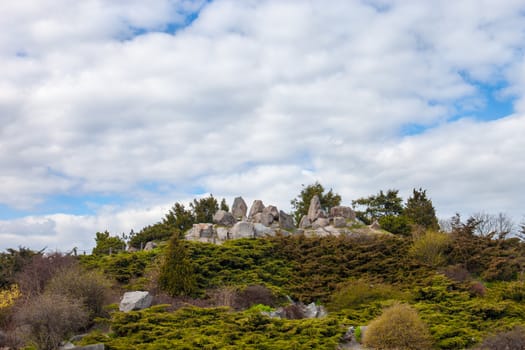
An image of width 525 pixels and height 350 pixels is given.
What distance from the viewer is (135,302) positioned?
623 inches

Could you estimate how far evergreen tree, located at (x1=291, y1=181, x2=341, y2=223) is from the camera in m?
47.7

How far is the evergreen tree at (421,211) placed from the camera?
4000 cm

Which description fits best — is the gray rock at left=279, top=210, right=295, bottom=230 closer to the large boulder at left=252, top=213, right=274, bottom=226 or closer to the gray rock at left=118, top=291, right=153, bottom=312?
the large boulder at left=252, top=213, right=274, bottom=226

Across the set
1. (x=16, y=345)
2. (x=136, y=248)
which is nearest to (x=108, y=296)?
(x=16, y=345)

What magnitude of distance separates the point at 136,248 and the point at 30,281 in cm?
2203

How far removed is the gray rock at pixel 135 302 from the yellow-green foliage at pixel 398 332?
7673 mm

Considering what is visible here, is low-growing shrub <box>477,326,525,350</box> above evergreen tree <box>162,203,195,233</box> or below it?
below

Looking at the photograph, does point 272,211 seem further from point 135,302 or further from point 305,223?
point 135,302

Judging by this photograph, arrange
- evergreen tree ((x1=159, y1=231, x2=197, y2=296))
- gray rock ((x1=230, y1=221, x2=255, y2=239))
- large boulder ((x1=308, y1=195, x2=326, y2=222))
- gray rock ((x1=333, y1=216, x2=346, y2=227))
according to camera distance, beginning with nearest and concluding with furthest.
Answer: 1. evergreen tree ((x1=159, y1=231, x2=197, y2=296))
2. gray rock ((x1=230, y1=221, x2=255, y2=239))
3. gray rock ((x1=333, y1=216, x2=346, y2=227))
4. large boulder ((x1=308, y1=195, x2=326, y2=222))

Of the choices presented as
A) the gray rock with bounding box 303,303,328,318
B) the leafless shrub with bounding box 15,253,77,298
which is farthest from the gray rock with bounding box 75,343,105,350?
the gray rock with bounding box 303,303,328,318

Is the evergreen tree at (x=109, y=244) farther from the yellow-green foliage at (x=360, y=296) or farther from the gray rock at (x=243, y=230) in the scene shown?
the yellow-green foliage at (x=360, y=296)

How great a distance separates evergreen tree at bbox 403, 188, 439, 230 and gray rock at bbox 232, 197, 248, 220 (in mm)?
14486

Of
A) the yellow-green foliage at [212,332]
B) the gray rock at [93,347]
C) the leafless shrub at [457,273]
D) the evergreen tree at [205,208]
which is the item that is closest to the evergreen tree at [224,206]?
the evergreen tree at [205,208]

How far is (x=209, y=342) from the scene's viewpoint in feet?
37.5
